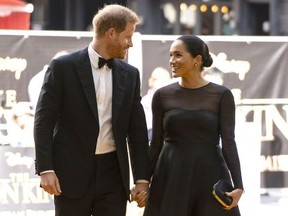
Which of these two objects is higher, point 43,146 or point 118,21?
point 118,21

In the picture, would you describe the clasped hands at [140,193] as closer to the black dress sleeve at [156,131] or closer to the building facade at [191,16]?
the black dress sleeve at [156,131]

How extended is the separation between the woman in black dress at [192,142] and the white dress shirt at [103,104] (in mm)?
432

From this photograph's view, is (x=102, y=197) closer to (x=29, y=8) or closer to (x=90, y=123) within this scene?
(x=90, y=123)

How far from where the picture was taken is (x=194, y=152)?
5371 millimetres

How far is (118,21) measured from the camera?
507cm

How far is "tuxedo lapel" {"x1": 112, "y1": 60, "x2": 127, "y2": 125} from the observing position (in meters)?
5.11

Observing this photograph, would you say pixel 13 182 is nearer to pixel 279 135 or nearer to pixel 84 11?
pixel 279 135

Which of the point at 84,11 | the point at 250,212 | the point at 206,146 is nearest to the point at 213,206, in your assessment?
the point at 206,146

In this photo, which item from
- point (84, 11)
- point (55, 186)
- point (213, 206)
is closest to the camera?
point (55, 186)

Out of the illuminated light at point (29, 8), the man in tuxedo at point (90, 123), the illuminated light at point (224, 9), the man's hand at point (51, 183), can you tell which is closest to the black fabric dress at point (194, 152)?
the man in tuxedo at point (90, 123)

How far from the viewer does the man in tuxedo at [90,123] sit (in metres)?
5.05

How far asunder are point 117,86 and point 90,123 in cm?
28

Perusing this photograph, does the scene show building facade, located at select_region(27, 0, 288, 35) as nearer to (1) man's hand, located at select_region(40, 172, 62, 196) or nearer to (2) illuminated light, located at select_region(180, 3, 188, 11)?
(2) illuminated light, located at select_region(180, 3, 188, 11)

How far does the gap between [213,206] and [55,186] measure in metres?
1.01
